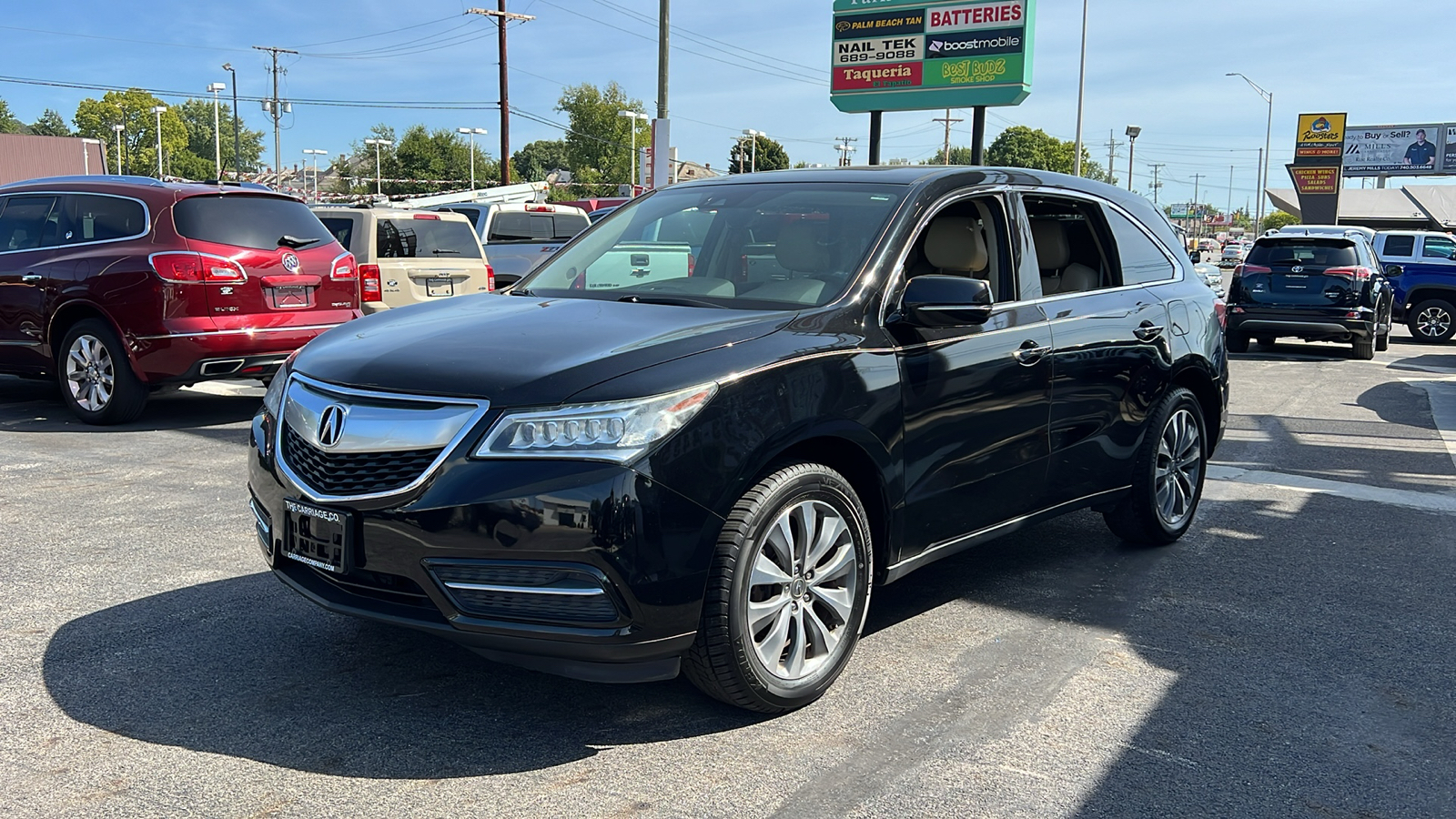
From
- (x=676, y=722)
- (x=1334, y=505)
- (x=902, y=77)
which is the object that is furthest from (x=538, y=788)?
(x=902, y=77)

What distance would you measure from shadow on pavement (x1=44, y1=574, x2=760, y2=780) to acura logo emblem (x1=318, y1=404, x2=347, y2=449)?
83cm

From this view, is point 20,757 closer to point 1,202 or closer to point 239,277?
point 239,277

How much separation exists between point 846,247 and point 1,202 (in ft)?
26.7

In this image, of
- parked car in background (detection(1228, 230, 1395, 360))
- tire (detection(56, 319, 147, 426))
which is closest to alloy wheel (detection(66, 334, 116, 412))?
tire (detection(56, 319, 147, 426))

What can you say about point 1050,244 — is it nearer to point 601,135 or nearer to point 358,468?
point 358,468

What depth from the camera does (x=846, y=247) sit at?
434 centimetres

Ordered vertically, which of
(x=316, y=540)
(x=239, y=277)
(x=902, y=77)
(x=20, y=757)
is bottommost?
(x=20, y=757)

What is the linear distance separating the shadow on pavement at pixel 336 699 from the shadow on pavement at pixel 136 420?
175 inches

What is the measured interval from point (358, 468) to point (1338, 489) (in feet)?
20.7

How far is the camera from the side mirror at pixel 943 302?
4059mm

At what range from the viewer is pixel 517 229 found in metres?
16.0

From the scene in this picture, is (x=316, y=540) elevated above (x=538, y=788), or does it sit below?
above

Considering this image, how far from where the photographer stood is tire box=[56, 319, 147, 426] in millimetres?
8758

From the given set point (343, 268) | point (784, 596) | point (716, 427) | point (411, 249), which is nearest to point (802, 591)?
point (784, 596)
